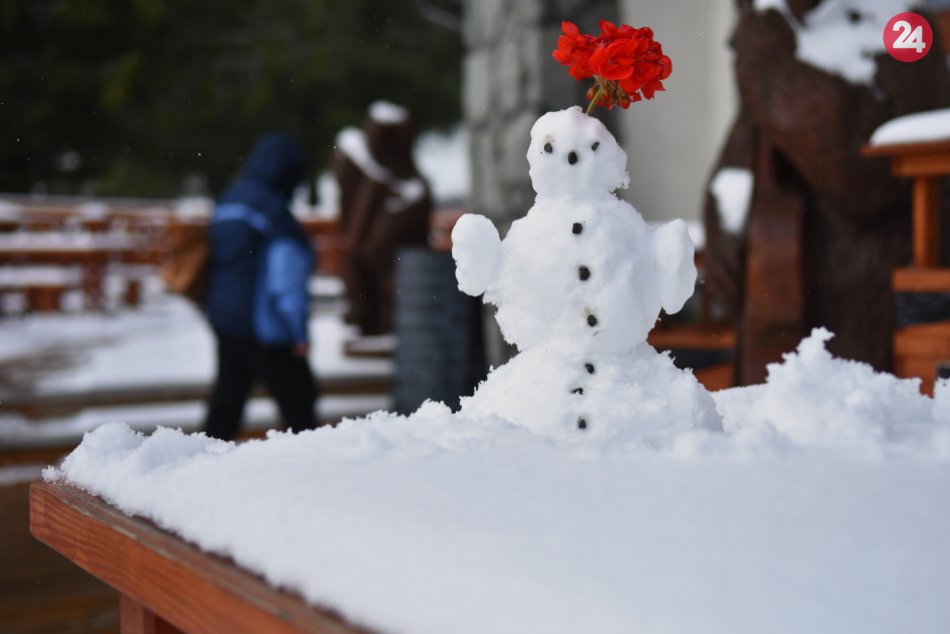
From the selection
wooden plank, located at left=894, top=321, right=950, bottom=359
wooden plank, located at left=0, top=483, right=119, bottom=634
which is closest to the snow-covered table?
wooden plank, located at left=894, top=321, right=950, bottom=359

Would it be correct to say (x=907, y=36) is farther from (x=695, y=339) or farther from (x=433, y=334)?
(x=433, y=334)

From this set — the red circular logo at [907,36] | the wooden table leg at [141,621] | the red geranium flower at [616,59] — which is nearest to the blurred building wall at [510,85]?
the red circular logo at [907,36]

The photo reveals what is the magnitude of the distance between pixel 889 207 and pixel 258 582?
5.52ft

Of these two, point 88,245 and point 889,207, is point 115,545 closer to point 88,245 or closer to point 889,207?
point 889,207

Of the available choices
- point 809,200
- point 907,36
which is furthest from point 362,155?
point 907,36

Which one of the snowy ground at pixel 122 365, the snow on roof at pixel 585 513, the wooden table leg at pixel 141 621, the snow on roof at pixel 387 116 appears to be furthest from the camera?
the snow on roof at pixel 387 116

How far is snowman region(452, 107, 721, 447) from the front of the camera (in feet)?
3.69

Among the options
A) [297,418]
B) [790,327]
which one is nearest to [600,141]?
[790,327]

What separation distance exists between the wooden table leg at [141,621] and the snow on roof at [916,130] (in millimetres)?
1440

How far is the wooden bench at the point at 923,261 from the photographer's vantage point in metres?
1.86

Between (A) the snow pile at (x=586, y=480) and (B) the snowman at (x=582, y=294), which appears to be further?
(B) the snowman at (x=582, y=294)

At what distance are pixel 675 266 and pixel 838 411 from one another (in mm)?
235

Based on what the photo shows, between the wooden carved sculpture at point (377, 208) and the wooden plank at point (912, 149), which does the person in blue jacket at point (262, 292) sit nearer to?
the wooden plank at point (912, 149)

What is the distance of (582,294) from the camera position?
116 cm
